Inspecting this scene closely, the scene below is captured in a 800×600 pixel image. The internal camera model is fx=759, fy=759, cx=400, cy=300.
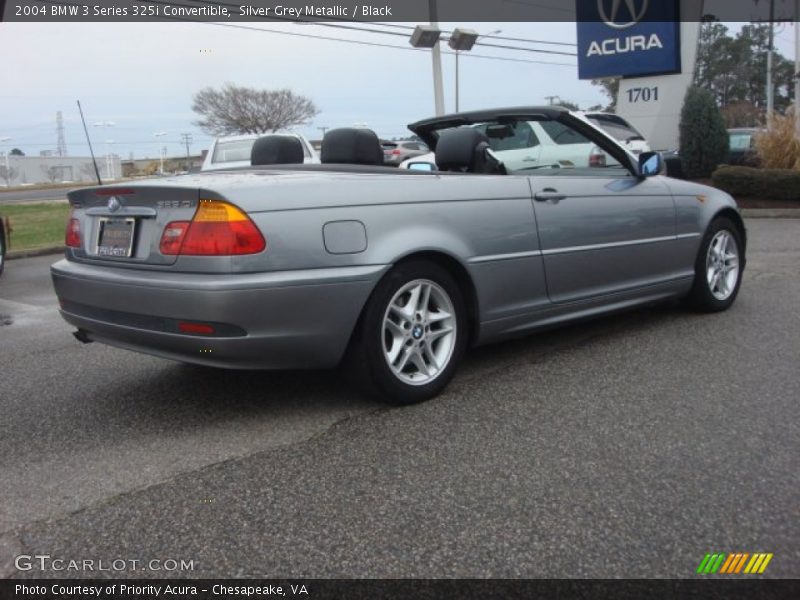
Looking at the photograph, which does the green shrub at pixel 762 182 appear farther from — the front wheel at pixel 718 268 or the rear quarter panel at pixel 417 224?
the rear quarter panel at pixel 417 224

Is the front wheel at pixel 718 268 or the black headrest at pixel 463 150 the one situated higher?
the black headrest at pixel 463 150

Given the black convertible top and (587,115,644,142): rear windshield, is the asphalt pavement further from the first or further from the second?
(587,115,644,142): rear windshield

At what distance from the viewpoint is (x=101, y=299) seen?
3641mm

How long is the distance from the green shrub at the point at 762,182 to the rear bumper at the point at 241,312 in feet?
41.4

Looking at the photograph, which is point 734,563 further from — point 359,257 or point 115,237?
point 115,237

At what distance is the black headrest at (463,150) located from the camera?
4.63 m

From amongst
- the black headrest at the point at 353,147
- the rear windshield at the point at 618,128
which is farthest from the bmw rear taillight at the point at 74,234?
the rear windshield at the point at 618,128

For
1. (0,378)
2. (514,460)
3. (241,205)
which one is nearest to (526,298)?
(514,460)

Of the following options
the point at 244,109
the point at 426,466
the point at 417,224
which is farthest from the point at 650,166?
the point at 244,109

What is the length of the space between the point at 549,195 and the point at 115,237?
2397 millimetres

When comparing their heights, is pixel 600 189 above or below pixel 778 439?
above

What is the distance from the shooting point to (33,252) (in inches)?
451
